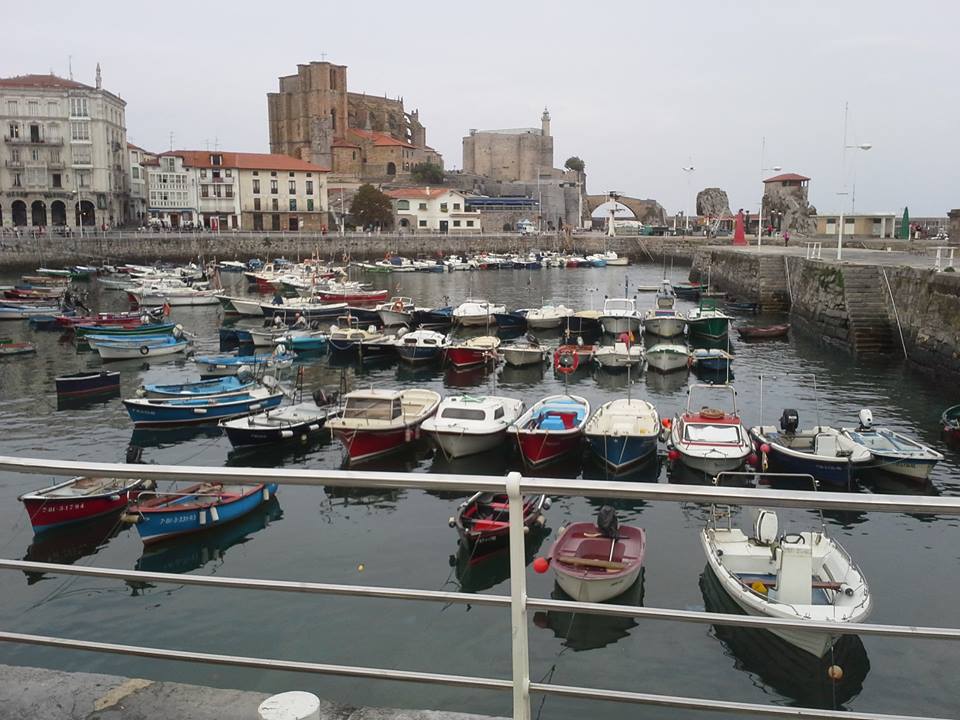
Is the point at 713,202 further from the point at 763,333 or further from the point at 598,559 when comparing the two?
the point at 598,559

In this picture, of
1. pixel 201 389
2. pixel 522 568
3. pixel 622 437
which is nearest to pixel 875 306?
pixel 622 437

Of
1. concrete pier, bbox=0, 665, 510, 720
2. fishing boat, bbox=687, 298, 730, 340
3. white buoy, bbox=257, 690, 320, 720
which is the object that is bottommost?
fishing boat, bbox=687, 298, 730, 340

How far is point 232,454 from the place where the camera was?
60.9ft

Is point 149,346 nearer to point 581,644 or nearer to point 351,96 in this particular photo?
point 581,644

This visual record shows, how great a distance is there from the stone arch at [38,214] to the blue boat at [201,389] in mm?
66956

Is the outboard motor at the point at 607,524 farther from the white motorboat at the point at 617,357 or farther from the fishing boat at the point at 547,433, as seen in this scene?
the white motorboat at the point at 617,357

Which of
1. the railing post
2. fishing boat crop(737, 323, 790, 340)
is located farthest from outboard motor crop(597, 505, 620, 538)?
fishing boat crop(737, 323, 790, 340)

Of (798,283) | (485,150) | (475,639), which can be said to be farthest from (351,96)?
(475,639)

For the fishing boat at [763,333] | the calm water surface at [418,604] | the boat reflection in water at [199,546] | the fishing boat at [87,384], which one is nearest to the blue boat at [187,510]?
the boat reflection in water at [199,546]

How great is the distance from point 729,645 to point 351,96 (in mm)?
125199

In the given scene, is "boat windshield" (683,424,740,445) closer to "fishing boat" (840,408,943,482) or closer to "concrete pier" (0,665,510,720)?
"fishing boat" (840,408,943,482)

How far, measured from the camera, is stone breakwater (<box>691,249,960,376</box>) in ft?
83.5

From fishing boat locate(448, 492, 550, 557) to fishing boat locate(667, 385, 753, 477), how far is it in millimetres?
4239

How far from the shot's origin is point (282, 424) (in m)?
18.6
